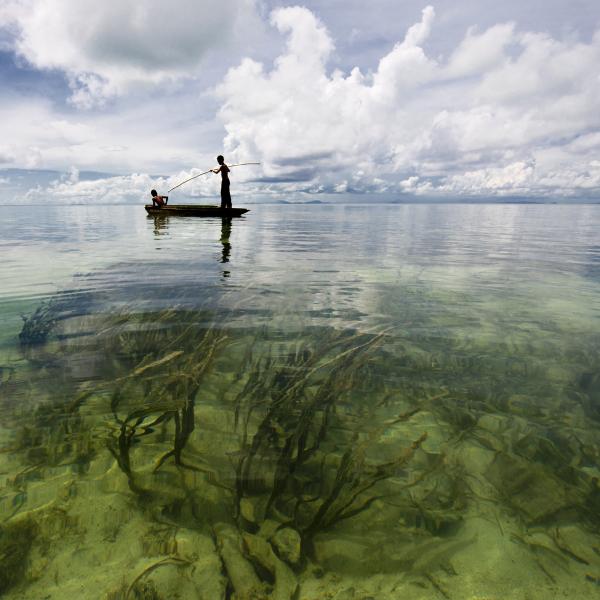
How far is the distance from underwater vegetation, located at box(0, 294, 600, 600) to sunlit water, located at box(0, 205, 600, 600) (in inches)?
0.7

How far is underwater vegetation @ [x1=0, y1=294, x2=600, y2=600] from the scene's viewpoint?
2424mm

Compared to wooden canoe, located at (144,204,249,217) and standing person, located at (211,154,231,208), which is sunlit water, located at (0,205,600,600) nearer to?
standing person, located at (211,154,231,208)

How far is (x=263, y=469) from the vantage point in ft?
10.3

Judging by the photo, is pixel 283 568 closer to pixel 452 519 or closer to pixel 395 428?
pixel 452 519

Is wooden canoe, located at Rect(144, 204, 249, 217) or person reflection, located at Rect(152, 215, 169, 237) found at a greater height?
wooden canoe, located at Rect(144, 204, 249, 217)

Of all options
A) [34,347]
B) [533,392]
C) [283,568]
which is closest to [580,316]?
[533,392]

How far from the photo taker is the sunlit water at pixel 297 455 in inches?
94.7

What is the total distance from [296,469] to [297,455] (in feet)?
0.51

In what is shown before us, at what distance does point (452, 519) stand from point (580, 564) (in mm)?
835

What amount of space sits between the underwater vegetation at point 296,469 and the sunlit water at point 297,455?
2 cm

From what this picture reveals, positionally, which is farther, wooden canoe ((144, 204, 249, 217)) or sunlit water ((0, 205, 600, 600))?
wooden canoe ((144, 204, 249, 217))

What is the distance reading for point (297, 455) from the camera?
3324 millimetres

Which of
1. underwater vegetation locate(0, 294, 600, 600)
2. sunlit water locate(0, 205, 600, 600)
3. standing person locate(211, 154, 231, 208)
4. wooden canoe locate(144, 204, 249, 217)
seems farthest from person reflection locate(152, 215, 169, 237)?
underwater vegetation locate(0, 294, 600, 600)

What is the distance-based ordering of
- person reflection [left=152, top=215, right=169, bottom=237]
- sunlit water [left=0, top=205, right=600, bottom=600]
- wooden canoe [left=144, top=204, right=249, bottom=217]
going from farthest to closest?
wooden canoe [left=144, top=204, right=249, bottom=217], person reflection [left=152, top=215, right=169, bottom=237], sunlit water [left=0, top=205, right=600, bottom=600]
